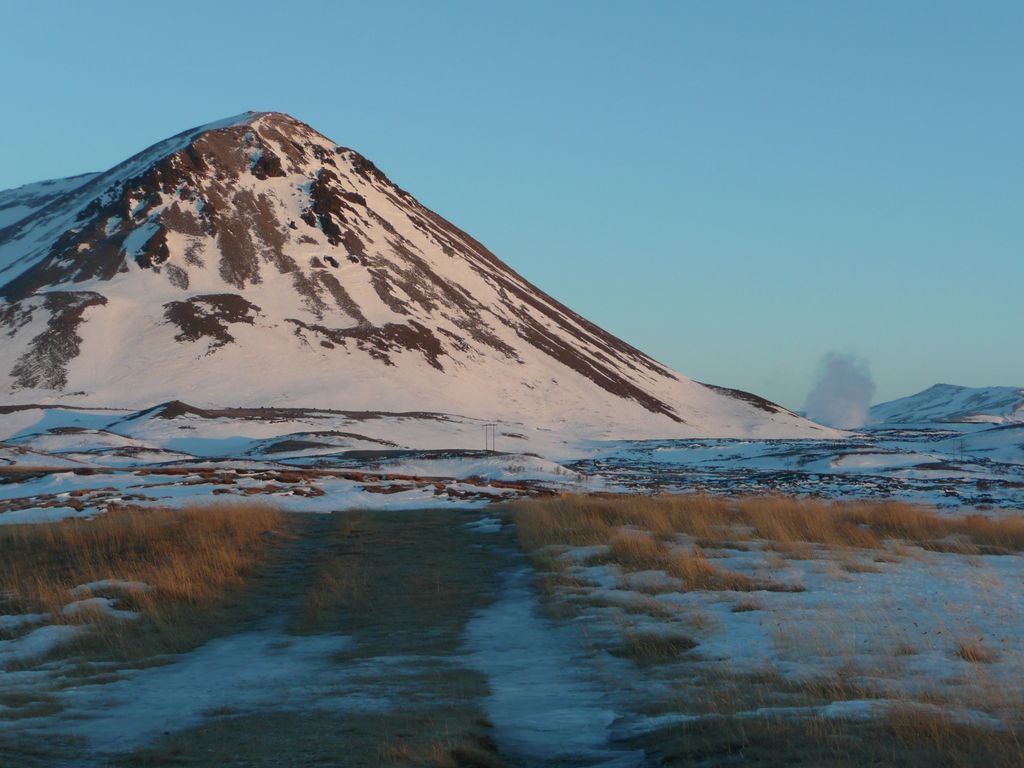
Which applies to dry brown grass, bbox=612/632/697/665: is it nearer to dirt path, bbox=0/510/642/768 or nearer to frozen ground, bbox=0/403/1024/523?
dirt path, bbox=0/510/642/768

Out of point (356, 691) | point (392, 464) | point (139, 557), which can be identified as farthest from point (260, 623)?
point (392, 464)

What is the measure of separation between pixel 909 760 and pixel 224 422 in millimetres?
95628

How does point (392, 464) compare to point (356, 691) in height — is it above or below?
above

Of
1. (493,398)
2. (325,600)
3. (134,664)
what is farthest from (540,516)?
(493,398)

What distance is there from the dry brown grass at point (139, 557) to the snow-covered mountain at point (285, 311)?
316 ft

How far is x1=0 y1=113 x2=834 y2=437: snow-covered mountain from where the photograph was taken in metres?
126

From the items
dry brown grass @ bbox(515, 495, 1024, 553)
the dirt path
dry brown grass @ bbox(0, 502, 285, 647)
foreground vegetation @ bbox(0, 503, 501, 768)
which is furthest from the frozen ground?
the dirt path

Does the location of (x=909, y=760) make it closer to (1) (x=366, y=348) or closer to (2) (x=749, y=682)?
(2) (x=749, y=682)

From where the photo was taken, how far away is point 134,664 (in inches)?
494

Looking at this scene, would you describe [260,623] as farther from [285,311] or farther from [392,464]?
[285,311]

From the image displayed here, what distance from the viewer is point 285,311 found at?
144 metres

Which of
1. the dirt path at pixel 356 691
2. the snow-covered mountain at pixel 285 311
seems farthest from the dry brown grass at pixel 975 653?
the snow-covered mountain at pixel 285 311

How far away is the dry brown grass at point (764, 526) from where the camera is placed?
69.8 feet

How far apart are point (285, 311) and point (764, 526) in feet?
415
